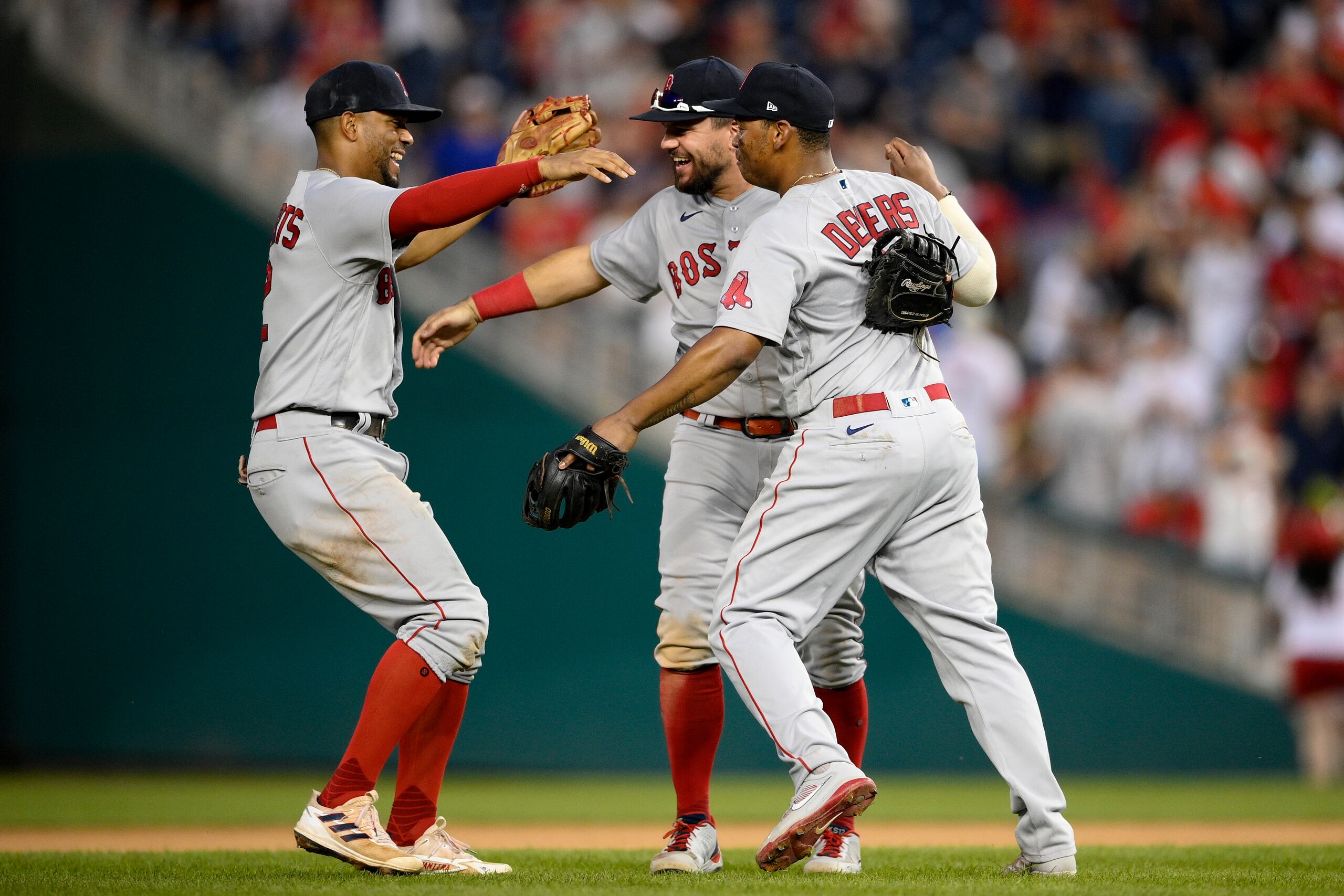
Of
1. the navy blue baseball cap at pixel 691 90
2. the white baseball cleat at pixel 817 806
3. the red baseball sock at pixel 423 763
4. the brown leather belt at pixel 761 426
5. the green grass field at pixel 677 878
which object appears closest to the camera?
the white baseball cleat at pixel 817 806

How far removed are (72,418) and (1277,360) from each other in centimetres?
800

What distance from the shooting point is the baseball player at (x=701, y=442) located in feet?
16.0

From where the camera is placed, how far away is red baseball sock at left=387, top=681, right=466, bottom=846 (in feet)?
14.9

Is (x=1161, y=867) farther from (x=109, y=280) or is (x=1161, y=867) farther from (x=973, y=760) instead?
(x=109, y=280)

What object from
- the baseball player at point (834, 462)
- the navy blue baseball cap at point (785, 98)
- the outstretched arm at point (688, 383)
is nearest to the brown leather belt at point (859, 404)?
the baseball player at point (834, 462)

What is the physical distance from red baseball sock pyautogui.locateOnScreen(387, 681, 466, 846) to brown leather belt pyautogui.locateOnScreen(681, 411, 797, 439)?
1.17m

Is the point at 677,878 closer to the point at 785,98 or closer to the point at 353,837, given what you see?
the point at 353,837

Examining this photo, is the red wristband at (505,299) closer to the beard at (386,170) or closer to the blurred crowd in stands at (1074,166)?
the beard at (386,170)

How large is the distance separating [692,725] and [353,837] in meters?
1.17

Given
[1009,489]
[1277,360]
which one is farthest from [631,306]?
[1277,360]

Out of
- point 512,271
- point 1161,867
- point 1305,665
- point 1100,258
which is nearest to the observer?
point 1161,867

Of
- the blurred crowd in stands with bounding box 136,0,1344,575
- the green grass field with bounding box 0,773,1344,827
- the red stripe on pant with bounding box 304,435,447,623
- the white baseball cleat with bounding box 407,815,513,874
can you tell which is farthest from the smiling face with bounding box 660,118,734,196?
the blurred crowd in stands with bounding box 136,0,1344,575

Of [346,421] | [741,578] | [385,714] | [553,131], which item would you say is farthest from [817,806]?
[553,131]

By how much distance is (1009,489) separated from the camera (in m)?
9.80
